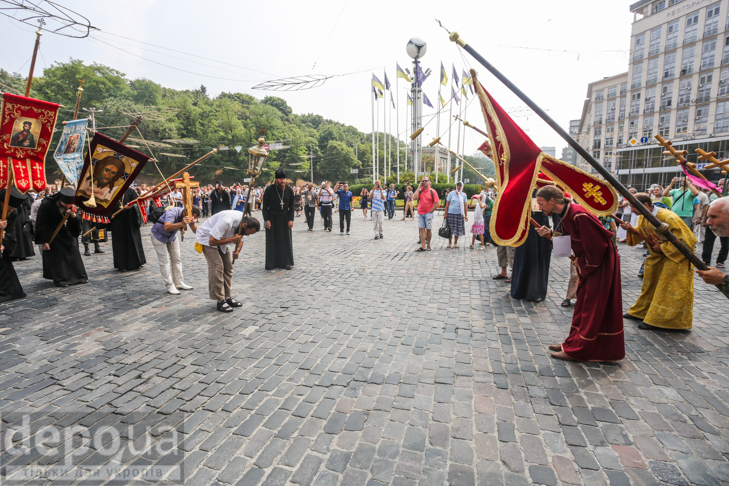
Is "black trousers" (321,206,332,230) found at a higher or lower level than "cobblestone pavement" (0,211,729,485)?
higher

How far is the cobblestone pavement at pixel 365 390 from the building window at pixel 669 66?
67228 mm

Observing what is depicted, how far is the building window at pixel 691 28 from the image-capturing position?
165 feet

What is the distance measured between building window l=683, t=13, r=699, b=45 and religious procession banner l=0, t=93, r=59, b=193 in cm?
7215

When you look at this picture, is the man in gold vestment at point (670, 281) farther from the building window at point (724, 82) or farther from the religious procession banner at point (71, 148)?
the building window at point (724, 82)

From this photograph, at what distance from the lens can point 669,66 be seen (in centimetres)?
5450

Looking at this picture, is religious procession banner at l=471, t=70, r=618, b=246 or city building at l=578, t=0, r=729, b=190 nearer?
religious procession banner at l=471, t=70, r=618, b=246

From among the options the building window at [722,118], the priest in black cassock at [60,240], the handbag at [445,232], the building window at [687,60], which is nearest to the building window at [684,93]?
the building window at [687,60]

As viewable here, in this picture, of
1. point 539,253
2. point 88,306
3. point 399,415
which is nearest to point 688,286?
point 539,253

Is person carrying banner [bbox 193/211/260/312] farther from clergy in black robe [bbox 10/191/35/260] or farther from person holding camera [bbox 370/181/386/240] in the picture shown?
person holding camera [bbox 370/181/386/240]

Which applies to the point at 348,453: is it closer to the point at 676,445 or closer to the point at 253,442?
the point at 253,442

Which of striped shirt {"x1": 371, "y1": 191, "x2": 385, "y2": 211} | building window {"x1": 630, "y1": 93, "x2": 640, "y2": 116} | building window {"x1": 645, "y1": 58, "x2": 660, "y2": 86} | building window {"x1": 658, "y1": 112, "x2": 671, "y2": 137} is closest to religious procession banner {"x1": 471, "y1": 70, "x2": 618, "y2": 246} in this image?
striped shirt {"x1": 371, "y1": 191, "x2": 385, "y2": 211}

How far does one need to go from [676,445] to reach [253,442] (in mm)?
3099

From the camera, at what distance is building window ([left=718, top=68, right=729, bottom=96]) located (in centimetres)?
4744

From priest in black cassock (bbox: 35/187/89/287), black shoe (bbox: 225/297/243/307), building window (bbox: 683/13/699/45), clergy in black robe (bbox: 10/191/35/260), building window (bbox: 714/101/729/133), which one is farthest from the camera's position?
building window (bbox: 683/13/699/45)
